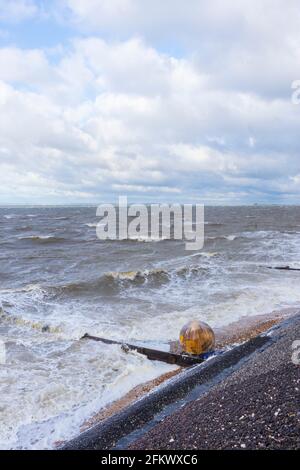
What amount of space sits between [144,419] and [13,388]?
339 cm

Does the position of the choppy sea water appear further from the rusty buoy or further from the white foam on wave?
the rusty buoy

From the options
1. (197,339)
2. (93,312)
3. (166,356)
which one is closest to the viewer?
(197,339)

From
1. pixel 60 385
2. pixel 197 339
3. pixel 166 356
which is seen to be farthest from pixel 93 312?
pixel 197 339

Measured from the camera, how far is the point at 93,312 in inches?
522

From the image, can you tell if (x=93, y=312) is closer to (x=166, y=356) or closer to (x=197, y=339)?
(x=166, y=356)

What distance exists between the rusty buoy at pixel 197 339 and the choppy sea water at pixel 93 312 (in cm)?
67

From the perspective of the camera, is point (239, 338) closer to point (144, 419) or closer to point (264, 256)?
point (144, 419)

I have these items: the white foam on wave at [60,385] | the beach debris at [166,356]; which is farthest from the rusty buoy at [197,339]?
the white foam on wave at [60,385]

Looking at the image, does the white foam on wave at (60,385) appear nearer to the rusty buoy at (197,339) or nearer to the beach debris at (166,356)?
the beach debris at (166,356)

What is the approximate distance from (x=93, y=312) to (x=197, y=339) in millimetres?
5907

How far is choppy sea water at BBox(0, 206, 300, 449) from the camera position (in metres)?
6.82

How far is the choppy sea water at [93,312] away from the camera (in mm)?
6820

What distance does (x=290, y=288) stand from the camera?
16.3m
